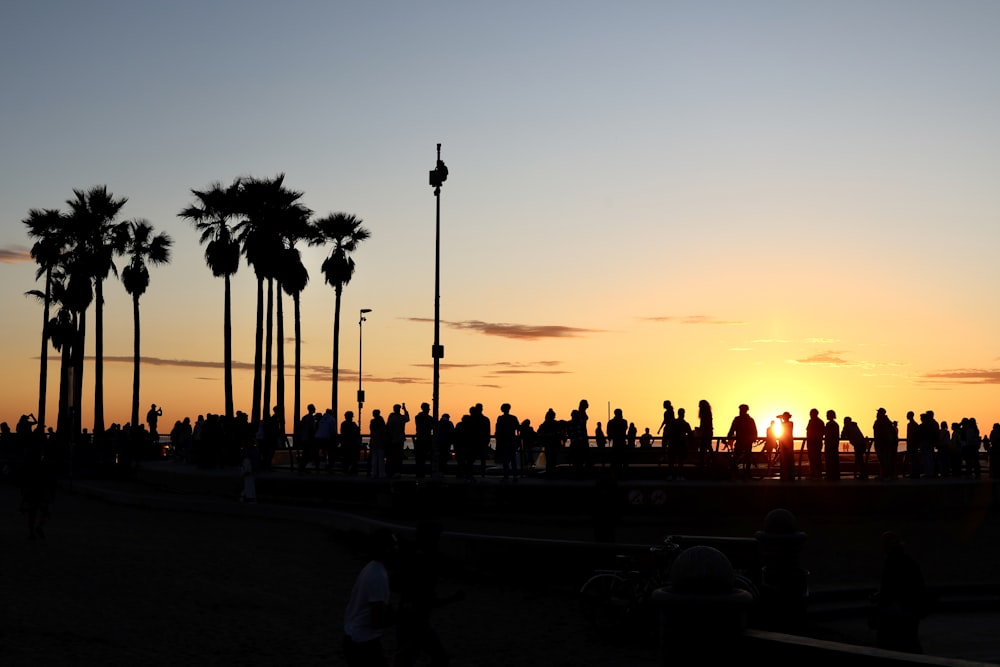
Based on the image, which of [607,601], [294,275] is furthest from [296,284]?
[607,601]

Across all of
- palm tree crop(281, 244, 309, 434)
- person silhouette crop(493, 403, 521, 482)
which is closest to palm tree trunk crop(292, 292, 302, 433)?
palm tree crop(281, 244, 309, 434)

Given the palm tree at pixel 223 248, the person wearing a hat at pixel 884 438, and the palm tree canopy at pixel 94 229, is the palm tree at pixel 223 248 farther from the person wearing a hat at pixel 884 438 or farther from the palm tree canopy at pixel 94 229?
the person wearing a hat at pixel 884 438

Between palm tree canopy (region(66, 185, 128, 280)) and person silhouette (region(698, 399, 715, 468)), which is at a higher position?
palm tree canopy (region(66, 185, 128, 280))

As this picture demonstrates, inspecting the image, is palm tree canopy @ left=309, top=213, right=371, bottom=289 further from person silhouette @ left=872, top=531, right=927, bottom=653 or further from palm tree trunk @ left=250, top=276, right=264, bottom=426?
person silhouette @ left=872, top=531, right=927, bottom=653

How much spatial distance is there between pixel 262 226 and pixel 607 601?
151 ft

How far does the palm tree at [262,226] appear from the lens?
186 feet

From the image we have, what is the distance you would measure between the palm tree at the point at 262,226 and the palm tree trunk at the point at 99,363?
1128 centimetres

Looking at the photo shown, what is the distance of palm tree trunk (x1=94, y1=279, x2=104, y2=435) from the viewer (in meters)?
64.4

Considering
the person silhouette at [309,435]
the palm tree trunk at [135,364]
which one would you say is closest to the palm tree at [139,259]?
the palm tree trunk at [135,364]

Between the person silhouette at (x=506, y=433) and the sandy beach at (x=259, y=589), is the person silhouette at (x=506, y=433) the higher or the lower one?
the higher one

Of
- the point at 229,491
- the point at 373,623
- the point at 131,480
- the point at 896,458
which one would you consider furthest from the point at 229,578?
the point at 131,480

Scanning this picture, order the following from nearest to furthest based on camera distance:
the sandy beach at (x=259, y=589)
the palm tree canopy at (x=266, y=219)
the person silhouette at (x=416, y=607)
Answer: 1. the person silhouette at (x=416, y=607)
2. the sandy beach at (x=259, y=589)
3. the palm tree canopy at (x=266, y=219)

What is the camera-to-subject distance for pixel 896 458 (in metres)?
31.6

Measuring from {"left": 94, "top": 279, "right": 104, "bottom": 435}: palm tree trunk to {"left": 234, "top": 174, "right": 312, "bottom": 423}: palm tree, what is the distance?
37.0ft
